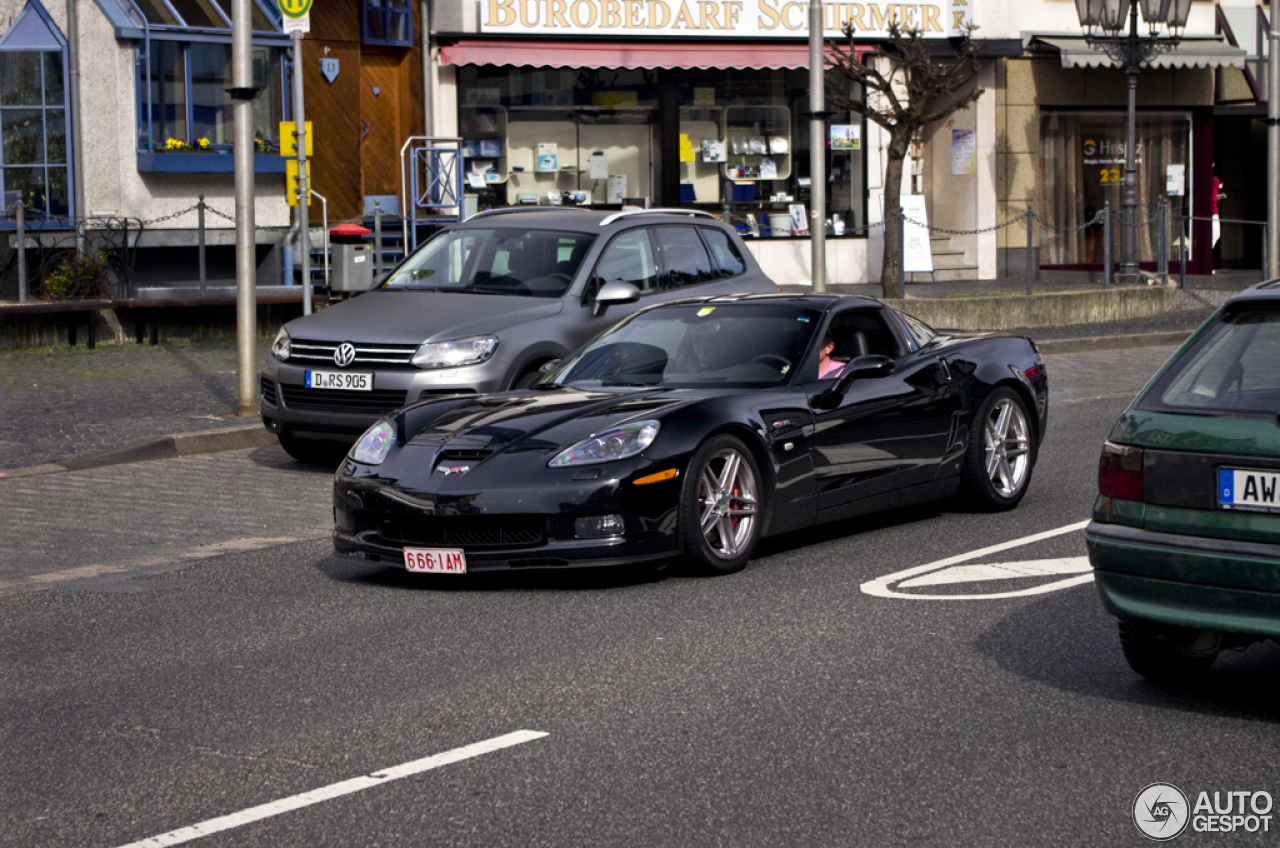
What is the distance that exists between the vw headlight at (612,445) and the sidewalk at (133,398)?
5848 millimetres

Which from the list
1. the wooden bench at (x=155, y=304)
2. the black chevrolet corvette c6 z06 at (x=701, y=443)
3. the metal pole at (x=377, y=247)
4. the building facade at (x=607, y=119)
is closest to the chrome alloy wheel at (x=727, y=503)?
the black chevrolet corvette c6 z06 at (x=701, y=443)

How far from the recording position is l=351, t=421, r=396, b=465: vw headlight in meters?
7.95

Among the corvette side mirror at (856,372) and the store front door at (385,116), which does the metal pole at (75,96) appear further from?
the corvette side mirror at (856,372)

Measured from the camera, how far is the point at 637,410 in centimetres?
777

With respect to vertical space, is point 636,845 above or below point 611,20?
below

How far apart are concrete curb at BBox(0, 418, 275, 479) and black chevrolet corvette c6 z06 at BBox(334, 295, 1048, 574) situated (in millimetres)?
4602

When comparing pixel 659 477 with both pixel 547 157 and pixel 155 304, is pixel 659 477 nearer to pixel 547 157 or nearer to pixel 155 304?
pixel 155 304

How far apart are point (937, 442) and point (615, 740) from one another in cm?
429

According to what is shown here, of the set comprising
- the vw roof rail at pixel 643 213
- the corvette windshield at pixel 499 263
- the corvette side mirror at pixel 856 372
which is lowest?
the corvette side mirror at pixel 856 372

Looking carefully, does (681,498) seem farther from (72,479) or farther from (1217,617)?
(72,479)

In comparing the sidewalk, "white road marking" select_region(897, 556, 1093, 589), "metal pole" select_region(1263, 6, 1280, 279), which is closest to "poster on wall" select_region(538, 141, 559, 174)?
the sidewalk

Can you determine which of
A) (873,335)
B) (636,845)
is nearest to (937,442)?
(873,335)

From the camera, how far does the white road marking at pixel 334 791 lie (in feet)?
14.4

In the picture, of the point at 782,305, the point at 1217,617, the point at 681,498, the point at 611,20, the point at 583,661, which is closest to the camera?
the point at 1217,617
